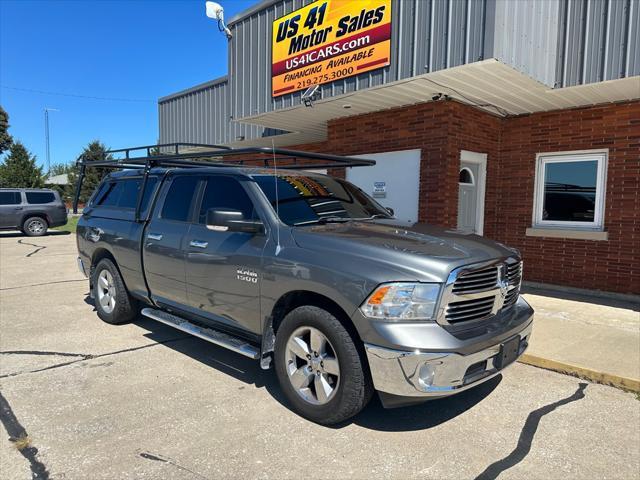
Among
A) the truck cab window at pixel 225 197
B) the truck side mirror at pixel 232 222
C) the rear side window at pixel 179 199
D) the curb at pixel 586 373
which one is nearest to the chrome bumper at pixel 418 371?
the truck side mirror at pixel 232 222

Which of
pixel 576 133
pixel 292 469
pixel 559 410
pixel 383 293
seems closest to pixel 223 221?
pixel 383 293

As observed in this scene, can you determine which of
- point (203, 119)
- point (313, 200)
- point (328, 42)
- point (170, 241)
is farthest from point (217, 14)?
point (313, 200)

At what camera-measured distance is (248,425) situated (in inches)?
134

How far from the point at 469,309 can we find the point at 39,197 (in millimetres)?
21471

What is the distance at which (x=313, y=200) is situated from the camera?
4289 mm

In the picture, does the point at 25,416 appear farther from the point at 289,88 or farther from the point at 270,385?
the point at 289,88

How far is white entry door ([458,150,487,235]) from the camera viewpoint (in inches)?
344

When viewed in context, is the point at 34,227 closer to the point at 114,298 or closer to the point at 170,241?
the point at 114,298

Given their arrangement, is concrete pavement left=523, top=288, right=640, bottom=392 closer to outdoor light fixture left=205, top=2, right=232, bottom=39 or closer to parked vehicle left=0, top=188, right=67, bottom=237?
outdoor light fixture left=205, top=2, right=232, bottom=39

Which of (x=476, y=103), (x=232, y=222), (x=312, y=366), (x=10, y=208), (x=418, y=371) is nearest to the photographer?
(x=418, y=371)

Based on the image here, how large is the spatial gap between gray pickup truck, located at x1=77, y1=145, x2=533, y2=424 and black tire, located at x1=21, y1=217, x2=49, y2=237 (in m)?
17.6

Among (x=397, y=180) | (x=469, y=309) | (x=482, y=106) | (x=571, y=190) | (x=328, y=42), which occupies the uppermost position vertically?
(x=328, y=42)

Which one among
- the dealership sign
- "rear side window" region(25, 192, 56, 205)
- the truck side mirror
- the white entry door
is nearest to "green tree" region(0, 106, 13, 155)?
"rear side window" region(25, 192, 56, 205)

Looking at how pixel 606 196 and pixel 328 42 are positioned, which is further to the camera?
pixel 606 196
